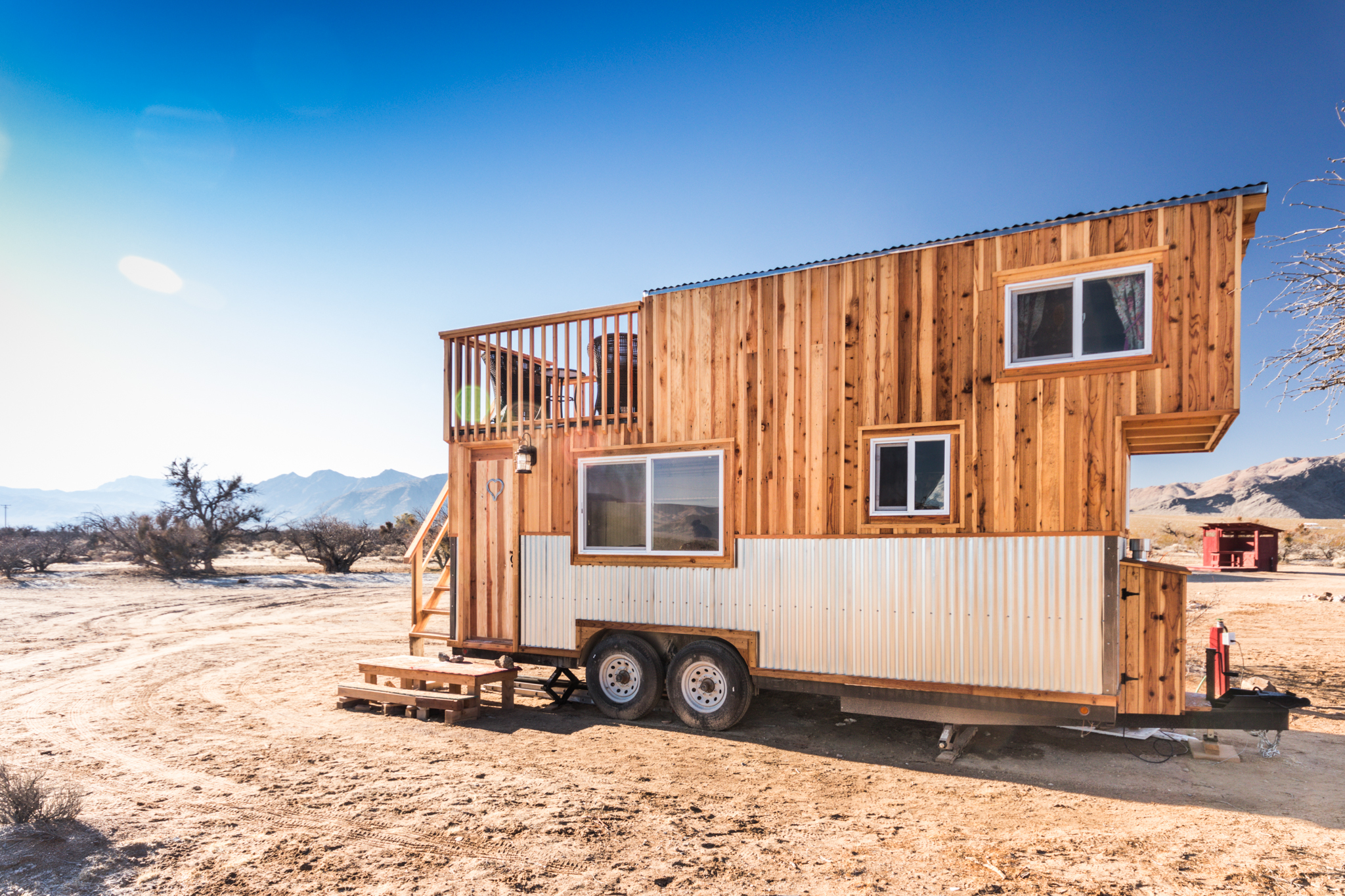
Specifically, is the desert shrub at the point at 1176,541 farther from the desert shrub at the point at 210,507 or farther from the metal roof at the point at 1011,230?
the desert shrub at the point at 210,507

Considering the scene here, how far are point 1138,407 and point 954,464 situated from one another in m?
1.46

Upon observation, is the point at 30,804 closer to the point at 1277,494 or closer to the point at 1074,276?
the point at 1074,276

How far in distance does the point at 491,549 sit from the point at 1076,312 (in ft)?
22.8

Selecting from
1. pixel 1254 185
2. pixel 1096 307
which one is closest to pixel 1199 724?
pixel 1096 307

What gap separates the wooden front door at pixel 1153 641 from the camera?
226 inches

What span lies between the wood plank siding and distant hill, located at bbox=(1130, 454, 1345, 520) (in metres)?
97.8

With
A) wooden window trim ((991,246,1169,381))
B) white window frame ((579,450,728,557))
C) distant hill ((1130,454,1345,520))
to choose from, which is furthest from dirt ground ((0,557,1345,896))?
distant hill ((1130,454,1345,520))

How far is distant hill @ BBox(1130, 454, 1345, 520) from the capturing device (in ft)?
277

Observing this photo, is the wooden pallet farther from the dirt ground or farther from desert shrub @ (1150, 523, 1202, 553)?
desert shrub @ (1150, 523, 1202, 553)

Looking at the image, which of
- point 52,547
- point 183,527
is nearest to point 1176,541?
point 183,527

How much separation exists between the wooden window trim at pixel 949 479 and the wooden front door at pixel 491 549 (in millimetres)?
4377

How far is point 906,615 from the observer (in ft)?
21.2

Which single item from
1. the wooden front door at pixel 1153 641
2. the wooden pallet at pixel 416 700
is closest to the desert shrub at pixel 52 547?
the wooden pallet at pixel 416 700

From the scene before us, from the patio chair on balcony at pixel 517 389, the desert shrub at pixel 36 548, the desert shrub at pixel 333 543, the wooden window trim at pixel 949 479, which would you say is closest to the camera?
the wooden window trim at pixel 949 479
